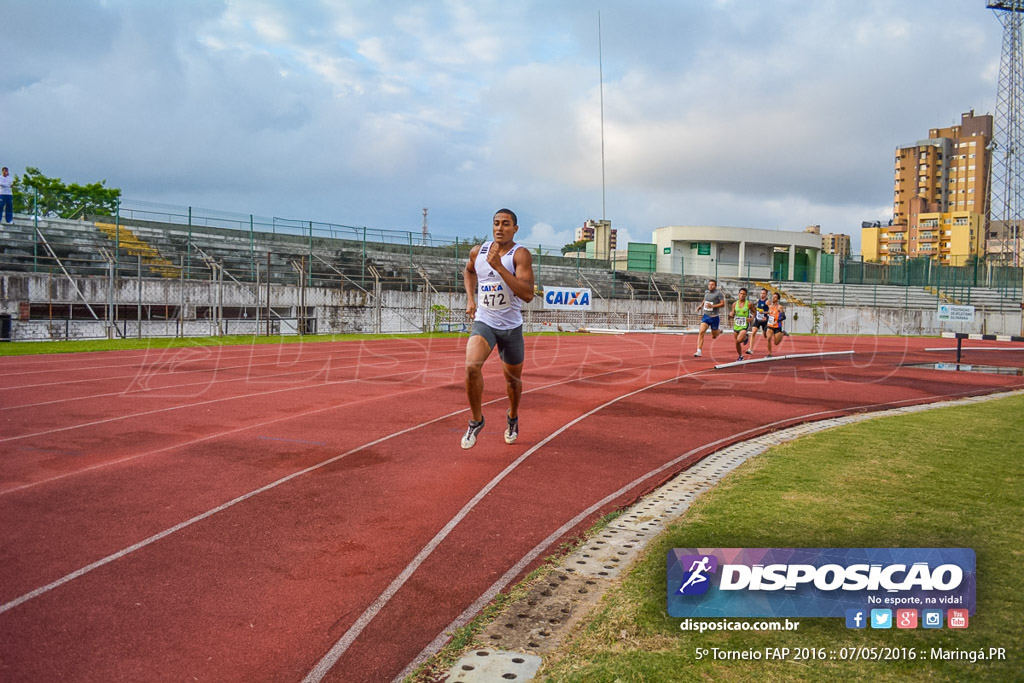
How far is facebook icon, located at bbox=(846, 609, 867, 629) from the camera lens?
10.1ft

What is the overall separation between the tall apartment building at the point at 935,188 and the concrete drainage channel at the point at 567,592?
12541 centimetres

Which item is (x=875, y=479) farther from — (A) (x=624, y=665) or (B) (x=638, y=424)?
(A) (x=624, y=665)

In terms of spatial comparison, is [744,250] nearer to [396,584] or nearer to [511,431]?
[511,431]

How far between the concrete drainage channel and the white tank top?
2033mm

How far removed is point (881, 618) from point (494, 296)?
4146 millimetres

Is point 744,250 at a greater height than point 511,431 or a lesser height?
greater

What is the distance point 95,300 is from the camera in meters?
22.2

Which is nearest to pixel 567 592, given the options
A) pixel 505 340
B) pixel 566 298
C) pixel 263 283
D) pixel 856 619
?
pixel 856 619

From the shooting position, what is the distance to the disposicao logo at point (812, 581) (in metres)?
3.23

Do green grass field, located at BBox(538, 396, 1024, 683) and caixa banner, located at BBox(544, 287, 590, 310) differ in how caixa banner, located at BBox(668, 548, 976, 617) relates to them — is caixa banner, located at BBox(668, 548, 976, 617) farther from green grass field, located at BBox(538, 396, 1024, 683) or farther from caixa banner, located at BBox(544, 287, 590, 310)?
caixa banner, located at BBox(544, 287, 590, 310)

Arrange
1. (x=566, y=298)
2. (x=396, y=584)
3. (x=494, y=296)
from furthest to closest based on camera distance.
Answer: (x=566, y=298)
(x=494, y=296)
(x=396, y=584)

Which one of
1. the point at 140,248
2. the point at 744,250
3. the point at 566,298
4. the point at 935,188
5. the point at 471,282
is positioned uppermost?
the point at 935,188

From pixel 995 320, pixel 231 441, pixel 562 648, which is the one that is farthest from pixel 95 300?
pixel 995 320

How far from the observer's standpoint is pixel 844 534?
4.29m
